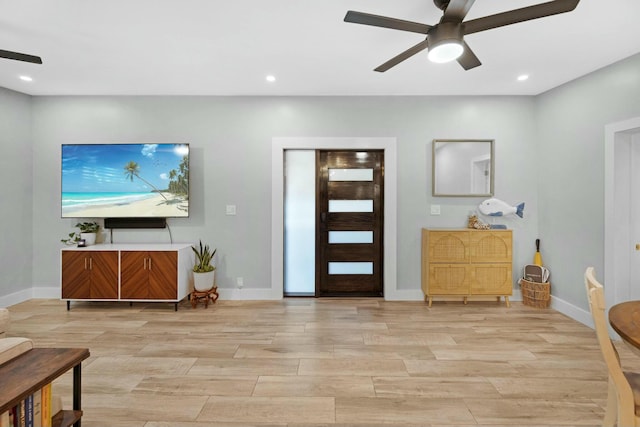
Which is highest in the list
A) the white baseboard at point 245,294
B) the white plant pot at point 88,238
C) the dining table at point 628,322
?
the white plant pot at point 88,238

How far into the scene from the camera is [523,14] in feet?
6.44

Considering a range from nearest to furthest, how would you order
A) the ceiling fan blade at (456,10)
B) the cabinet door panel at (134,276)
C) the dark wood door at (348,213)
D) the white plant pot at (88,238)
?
the ceiling fan blade at (456,10) < the cabinet door panel at (134,276) < the white plant pot at (88,238) < the dark wood door at (348,213)

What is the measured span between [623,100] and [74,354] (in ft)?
14.9

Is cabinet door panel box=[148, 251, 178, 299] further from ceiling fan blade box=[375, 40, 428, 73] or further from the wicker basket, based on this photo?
the wicker basket

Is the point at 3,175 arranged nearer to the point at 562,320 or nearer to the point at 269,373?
the point at 269,373

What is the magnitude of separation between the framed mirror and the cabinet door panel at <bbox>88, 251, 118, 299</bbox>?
12.8 feet

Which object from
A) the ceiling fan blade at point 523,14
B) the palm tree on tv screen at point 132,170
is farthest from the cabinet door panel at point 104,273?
the ceiling fan blade at point 523,14

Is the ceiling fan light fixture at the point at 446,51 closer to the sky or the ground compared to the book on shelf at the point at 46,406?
closer to the sky

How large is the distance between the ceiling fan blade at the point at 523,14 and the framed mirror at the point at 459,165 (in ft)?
7.45

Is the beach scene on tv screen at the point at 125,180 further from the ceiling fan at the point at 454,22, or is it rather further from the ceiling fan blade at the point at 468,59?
the ceiling fan blade at the point at 468,59

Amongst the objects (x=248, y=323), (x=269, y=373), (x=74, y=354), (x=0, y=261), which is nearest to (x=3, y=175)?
(x=0, y=261)

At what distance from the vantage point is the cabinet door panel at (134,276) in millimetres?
3871

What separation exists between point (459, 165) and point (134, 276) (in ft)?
13.4

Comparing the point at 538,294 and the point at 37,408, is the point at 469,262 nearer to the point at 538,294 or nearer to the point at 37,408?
the point at 538,294
